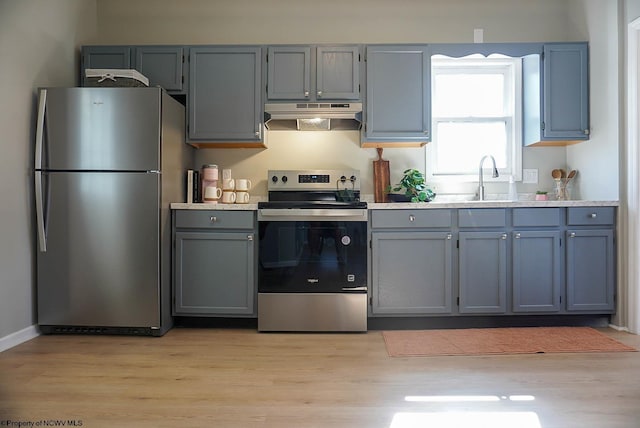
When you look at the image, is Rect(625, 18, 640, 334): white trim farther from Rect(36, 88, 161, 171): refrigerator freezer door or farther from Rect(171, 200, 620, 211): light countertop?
Rect(36, 88, 161, 171): refrigerator freezer door

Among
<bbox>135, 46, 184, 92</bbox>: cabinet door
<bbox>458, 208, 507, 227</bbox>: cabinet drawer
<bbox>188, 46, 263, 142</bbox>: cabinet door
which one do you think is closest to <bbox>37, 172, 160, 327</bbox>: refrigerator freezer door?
<bbox>188, 46, 263, 142</bbox>: cabinet door

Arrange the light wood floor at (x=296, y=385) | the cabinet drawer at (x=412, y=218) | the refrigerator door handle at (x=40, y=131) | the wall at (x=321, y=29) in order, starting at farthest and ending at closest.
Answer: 1. the wall at (x=321, y=29)
2. the cabinet drawer at (x=412, y=218)
3. the refrigerator door handle at (x=40, y=131)
4. the light wood floor at (x=296, y=385)

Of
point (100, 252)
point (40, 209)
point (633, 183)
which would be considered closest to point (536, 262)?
point (633, 183)

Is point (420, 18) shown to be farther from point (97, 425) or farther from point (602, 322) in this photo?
point (97, 425)

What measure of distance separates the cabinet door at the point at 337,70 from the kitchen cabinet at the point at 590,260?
182 centimetres

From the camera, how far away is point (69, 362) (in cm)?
215

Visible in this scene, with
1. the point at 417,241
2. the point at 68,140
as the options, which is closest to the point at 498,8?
the point at 417,241

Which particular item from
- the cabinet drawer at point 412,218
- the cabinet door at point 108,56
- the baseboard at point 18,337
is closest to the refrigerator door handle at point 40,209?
the baseboard at point 18,337

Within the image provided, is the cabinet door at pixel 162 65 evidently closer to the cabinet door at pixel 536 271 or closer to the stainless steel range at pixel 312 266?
the stainless steel range at pixel 312 266

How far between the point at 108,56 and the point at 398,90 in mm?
2231

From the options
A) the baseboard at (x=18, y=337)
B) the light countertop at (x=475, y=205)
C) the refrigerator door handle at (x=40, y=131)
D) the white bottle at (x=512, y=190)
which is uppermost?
the refrigerator door handle at (x=40, y=131)

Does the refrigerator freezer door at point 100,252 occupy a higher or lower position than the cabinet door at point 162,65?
lower

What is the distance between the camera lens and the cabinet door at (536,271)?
2.77m

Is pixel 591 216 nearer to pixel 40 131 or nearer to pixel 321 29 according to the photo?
pixel 321 29
